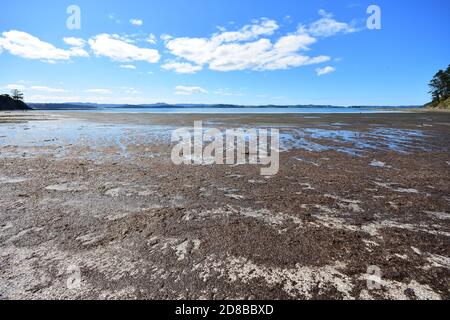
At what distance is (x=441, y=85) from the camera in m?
98.2

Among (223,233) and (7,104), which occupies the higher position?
(7,104)

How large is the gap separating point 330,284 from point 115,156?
414 inches

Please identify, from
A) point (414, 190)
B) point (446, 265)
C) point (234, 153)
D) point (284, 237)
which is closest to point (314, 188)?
point (414, 190)

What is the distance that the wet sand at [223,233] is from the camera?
10.9 feet

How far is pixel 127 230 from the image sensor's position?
4.82m

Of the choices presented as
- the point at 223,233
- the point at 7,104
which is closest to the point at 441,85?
the point at 223,233

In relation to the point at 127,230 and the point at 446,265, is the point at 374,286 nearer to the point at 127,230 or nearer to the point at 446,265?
the point at 446,265

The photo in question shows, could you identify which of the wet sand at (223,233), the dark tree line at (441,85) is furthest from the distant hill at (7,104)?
the dark tree line at (441,85)

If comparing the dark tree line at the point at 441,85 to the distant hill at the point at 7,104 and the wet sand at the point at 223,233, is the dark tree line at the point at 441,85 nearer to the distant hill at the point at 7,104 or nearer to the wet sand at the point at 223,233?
the wet sand at the point at 223,233

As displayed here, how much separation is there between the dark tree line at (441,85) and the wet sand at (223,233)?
115 metres

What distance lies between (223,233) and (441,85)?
12655cm

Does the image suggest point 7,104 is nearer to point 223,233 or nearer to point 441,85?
point 223,233
